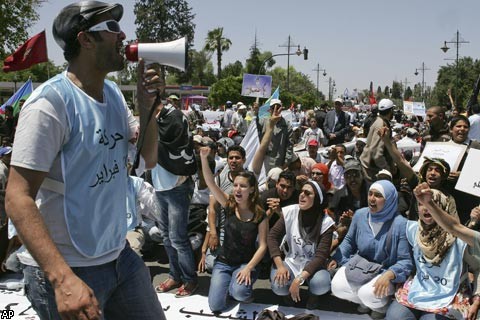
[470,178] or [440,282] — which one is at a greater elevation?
[470,178]

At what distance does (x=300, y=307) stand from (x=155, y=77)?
9.86ft

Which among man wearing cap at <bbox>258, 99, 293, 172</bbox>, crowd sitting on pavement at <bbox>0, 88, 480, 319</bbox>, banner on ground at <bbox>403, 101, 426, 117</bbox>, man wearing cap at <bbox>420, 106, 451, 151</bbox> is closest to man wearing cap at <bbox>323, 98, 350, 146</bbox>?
man wearing cap at <bbox>258, 99, 293, 172</bbox>

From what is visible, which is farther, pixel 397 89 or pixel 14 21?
pixel 397 89

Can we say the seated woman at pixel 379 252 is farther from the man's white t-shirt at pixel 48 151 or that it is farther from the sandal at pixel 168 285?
the man's white t-shirt at pixel 48 151

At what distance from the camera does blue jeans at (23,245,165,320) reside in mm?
1611

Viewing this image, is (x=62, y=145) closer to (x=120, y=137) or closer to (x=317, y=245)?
(x=120, y=137)

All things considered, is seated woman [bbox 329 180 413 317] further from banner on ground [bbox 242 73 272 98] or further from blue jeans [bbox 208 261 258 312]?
banner on ground [bbox 242 73 272 98]

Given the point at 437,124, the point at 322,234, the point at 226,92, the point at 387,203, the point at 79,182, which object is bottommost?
the point at 322,234

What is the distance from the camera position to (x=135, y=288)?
1870 mm

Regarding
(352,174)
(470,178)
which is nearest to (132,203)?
(352,174)

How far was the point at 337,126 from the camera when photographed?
33.6ft

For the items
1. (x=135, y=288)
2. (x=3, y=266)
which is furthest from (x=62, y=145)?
(x=3, y=266)

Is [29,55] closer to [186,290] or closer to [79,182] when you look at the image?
[186,290]

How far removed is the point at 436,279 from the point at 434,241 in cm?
28
